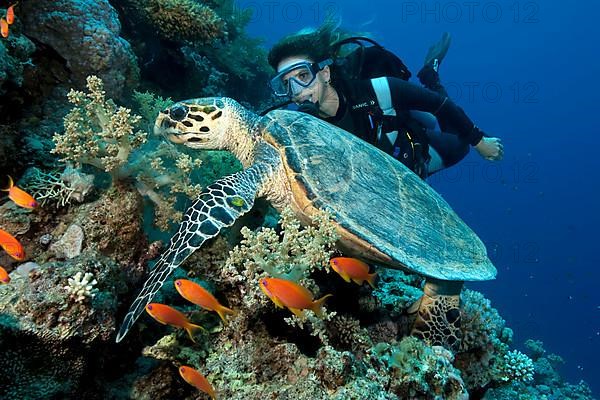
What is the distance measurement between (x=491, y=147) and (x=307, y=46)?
9.37 feet

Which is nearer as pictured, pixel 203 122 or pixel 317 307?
pixel 317 307

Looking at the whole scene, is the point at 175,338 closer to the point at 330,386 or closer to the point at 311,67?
the point at 330,386

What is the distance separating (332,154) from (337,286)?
1.12m

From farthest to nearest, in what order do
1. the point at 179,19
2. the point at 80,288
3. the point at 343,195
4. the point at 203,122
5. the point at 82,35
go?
the point at 179,19
the point at 82,35
the point at 203,122
the point at 343,195
the point at 80,288

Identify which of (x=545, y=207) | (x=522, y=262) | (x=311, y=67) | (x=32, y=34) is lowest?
(x=32, y=34)

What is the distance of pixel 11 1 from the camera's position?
9.41 ft

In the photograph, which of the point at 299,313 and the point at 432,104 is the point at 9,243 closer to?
the point at 299,313

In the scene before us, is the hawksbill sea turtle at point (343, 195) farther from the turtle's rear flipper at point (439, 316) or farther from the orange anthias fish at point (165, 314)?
the orange anthias fish at point (165, 314)

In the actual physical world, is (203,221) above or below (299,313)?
above

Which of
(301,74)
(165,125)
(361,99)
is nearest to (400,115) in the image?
(361,99)

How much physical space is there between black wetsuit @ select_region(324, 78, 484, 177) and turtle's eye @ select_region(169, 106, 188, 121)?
222cm

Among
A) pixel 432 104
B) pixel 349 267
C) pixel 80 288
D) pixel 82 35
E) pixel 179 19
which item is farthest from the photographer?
pixel 179 19

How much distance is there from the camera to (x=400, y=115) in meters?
4.46

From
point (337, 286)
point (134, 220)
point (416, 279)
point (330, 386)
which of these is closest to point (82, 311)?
point (134, 220)
